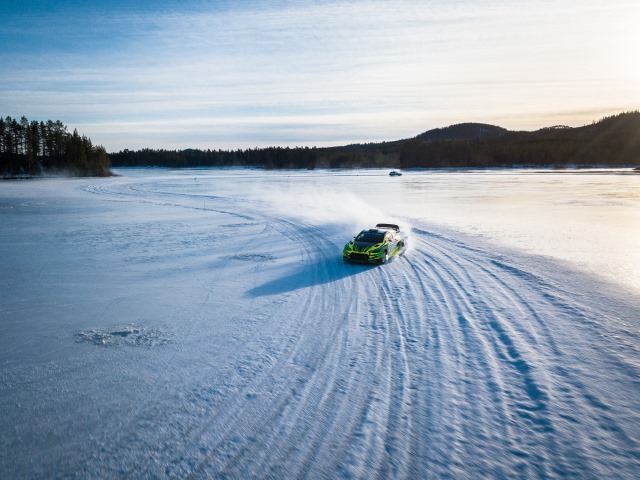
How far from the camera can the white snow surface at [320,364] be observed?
524 cm

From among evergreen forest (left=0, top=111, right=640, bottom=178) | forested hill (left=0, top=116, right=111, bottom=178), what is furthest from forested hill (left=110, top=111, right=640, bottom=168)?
forested hill (left=0, top=116, right=111, bottom=178)

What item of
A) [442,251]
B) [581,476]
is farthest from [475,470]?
[442,251]

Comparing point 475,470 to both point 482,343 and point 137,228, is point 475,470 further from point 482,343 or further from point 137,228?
point 137,228

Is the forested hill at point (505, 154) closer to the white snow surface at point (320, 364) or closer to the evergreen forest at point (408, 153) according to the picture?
the evergreen forest at point (408, 153)

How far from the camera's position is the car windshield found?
16231mm

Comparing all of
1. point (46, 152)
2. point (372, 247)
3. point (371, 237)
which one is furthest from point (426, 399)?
point (46, 152)

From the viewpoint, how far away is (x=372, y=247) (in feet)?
51.2

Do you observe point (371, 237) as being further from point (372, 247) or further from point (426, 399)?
point (426, 399)

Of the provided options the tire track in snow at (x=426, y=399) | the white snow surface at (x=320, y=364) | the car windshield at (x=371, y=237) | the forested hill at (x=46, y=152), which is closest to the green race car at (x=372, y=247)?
the car windshield at (x=371, y=237)

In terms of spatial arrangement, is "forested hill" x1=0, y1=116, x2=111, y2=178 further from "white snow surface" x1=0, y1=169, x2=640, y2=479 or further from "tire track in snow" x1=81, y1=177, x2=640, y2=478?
"tire track in snow" x1=81, y1=177, x2=640, y2=478

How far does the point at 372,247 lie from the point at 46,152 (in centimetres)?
11988

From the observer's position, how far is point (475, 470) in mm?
4961

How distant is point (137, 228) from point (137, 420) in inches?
833

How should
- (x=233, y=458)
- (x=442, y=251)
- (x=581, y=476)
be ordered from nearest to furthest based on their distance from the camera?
1. (x=581, y=476)
2. (x=233, y=458)
3. (x=442, y=251)
